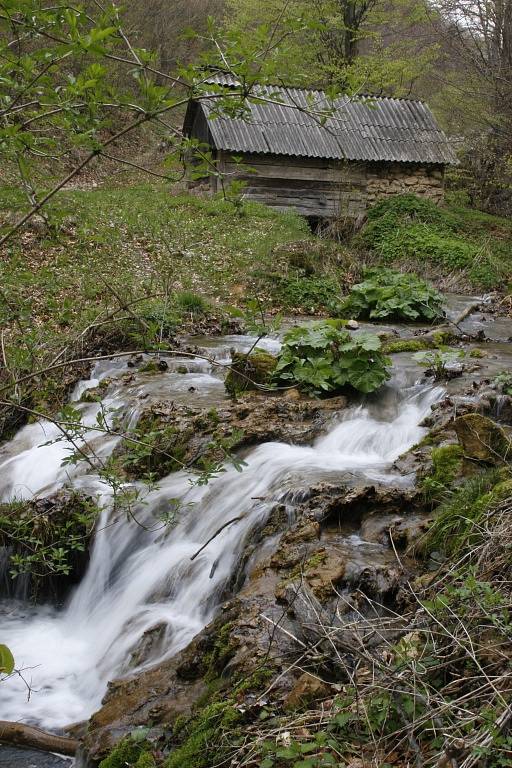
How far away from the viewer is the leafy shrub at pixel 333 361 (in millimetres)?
7613

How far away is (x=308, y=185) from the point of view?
19.8 metres

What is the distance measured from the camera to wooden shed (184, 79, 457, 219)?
1917cm

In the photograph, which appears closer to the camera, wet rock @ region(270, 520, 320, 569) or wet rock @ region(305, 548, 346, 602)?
wet rock @ region(305, 548, 346, 602)

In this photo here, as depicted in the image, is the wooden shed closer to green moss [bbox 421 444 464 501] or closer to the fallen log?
green moss [bbox 421 444 464 501]

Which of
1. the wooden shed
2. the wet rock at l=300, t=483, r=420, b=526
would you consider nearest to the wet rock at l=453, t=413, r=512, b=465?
the wet rock at l=300, t=483, r=420, b=526

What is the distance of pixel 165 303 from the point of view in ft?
35.6

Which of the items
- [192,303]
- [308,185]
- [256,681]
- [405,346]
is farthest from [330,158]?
[256,681]

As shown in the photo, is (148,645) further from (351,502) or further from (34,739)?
(351,502)

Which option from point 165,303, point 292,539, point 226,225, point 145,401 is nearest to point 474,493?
point 292,539

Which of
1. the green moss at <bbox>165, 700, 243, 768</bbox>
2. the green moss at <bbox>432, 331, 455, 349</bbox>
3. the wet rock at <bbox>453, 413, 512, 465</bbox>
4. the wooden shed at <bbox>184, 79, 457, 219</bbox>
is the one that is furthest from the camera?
the wooden shed at <bbox>184, 79, 457, 219</bbox>

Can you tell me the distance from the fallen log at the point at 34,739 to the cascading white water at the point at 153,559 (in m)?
0.21

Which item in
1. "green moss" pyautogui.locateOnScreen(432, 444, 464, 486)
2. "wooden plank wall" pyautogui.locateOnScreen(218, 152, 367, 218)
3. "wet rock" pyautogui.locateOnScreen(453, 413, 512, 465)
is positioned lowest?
"green moss" pyautogui.locateOnScreen(432, 444, 464, 486)

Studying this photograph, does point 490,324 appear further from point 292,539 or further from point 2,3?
point 2,3

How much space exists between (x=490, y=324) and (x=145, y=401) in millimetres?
6098
